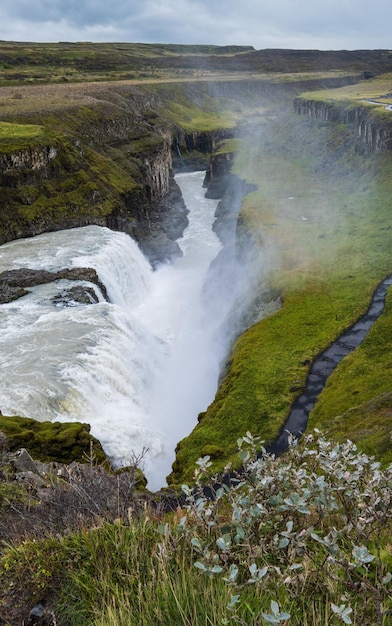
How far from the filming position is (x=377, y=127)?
10488cm

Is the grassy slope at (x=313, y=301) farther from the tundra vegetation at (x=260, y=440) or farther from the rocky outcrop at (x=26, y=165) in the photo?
the rocky outcrop at (x=26, y=165)

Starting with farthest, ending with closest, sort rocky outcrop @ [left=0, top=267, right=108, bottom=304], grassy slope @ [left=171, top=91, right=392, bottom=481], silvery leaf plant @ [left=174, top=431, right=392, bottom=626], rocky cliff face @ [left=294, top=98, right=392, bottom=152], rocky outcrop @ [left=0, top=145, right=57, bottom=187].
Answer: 1. rocky cliff face @ [left=294, top=98, right=392, bottom=152]
2. rocky outcrop @ [left=0, top=145, right=57, bottom=187]
3. rocky outcrop @ [left=0, top=267, right=108, bottom=304]
4. grassy slope @ [left=171, top=91, right=392, bottom=481]
5. silvery leaf plant @ [left=174, top=431, right=392, bottom=626]

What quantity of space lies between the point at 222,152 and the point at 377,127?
4311cm

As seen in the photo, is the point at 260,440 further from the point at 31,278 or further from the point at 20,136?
the point at 20,136

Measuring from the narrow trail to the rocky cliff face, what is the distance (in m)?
60.3

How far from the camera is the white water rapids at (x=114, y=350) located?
1389 inches

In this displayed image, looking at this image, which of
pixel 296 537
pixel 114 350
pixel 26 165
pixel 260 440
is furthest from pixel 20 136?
pixel 296 537

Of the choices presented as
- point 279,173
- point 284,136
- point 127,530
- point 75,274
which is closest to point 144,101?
point 284,136

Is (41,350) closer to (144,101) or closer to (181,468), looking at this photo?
(181,468)

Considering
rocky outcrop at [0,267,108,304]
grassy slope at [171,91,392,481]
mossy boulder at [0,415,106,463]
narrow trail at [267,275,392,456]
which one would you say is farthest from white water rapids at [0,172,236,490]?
narrow trail at [267,275,392,456]

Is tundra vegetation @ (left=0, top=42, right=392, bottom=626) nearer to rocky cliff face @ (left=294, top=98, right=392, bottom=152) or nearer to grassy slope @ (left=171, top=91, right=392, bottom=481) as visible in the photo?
grassy slope @ (left=171, top=91, right=392, bottom=481)

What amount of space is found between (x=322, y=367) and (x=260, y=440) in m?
16.8

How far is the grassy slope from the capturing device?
35719mm

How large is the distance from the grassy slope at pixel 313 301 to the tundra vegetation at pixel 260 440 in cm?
20
